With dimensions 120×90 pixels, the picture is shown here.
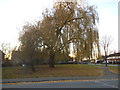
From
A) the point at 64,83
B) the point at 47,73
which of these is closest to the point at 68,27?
the point at 47,73

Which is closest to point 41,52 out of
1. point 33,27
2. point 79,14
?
point 33,27

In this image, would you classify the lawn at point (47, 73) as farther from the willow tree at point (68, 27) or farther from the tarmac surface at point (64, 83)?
the tarmac surface at point (64, 83)

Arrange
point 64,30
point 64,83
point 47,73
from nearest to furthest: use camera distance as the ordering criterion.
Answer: point 64,83 < point 47,73 < point 64,30

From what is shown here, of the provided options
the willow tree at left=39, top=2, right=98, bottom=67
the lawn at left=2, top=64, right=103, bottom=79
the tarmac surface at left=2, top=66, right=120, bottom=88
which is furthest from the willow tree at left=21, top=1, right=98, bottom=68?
the tarmac surface at left=2, top=66, right=120, bottom=88

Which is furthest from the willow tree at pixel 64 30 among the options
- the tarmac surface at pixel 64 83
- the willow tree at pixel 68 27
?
the tarmac surface at pixel 64 83

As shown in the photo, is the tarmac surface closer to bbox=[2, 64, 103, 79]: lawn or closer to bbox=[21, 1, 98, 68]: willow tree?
bbox=[2, 64, 103, 79]: lawn

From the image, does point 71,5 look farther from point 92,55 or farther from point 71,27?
point 92,55

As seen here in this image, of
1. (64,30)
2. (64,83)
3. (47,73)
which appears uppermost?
(64,30)

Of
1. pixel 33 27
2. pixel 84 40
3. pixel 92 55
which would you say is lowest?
pixel 92 55

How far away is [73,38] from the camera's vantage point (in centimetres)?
2875

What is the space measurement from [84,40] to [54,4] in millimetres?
7184

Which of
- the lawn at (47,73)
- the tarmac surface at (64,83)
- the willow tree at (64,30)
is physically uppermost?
the willow tree at (64,30)

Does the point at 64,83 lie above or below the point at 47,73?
above

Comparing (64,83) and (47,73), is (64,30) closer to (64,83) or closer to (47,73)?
(47,73)
